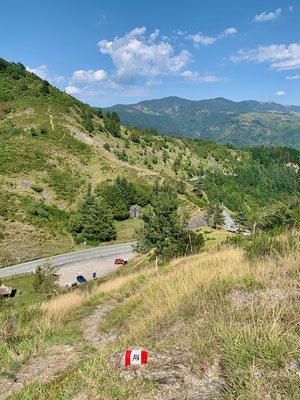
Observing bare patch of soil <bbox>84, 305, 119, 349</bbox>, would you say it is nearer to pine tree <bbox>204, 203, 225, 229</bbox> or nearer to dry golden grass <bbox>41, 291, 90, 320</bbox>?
dry golden grass <bbox>41, 291, 90, 320</bbox>

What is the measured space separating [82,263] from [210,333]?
39.1 meters

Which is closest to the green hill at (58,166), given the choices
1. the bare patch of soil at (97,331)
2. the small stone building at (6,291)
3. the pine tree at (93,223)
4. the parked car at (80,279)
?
the pine tree at (93,223)

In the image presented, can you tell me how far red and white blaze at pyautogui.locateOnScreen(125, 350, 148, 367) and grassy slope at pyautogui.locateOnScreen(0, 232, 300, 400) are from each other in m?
0.28

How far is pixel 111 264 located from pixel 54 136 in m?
52.4

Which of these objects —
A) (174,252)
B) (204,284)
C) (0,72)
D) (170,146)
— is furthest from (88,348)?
(170,146)

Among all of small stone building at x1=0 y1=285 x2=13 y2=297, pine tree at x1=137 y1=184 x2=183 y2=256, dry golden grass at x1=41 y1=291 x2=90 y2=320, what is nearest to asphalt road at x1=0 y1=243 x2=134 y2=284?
small stone building at x1=0 y1=285 x2=13 y2=297

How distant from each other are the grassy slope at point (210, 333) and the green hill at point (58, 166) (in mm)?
38740

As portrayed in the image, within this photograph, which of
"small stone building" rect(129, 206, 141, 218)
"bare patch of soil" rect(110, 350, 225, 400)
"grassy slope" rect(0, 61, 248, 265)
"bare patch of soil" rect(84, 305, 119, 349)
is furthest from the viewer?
"small stone building" rect(129, 206, 141, 218)

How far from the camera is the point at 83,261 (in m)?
40.4

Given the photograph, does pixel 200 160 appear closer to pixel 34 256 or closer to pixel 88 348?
pixel 34 256

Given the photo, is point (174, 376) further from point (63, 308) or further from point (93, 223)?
point (93, 223)

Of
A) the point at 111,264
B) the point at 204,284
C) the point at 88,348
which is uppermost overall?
the point at 204,284

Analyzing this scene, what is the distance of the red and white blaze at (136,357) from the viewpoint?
11.2 feet

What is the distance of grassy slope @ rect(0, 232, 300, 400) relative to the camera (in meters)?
2.79
